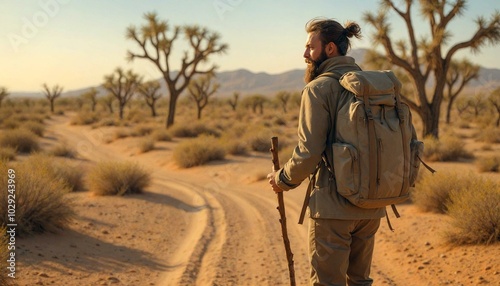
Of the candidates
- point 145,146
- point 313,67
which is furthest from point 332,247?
point 145,146

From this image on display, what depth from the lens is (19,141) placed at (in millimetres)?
16906

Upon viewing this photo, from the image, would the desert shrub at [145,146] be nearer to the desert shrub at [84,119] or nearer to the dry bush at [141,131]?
the dry bush at [141,131]

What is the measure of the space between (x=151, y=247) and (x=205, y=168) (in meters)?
8.31

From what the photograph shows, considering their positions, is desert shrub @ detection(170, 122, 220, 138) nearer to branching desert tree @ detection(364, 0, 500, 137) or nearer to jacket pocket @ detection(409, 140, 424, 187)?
branching desert tree @ detection(364, 0, 500, 137)

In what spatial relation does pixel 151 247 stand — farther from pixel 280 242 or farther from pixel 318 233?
pixel 318 233

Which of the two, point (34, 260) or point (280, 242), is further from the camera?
point (280, 242)

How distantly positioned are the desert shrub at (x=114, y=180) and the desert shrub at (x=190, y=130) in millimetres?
13084

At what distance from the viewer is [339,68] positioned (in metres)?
2.90

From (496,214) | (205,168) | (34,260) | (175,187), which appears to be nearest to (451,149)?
(205,168)

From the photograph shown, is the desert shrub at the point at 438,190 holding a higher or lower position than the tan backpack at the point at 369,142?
lower

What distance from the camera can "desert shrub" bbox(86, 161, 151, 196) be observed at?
9656 mm

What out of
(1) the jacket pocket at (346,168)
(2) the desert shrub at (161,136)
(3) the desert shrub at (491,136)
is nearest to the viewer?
(1) the jacket pocket at (346,168)

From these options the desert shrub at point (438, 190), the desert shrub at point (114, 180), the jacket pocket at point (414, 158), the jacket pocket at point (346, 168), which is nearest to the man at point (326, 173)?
the jacket pocket at point (346, 168)

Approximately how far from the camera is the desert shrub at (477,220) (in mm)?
5598
